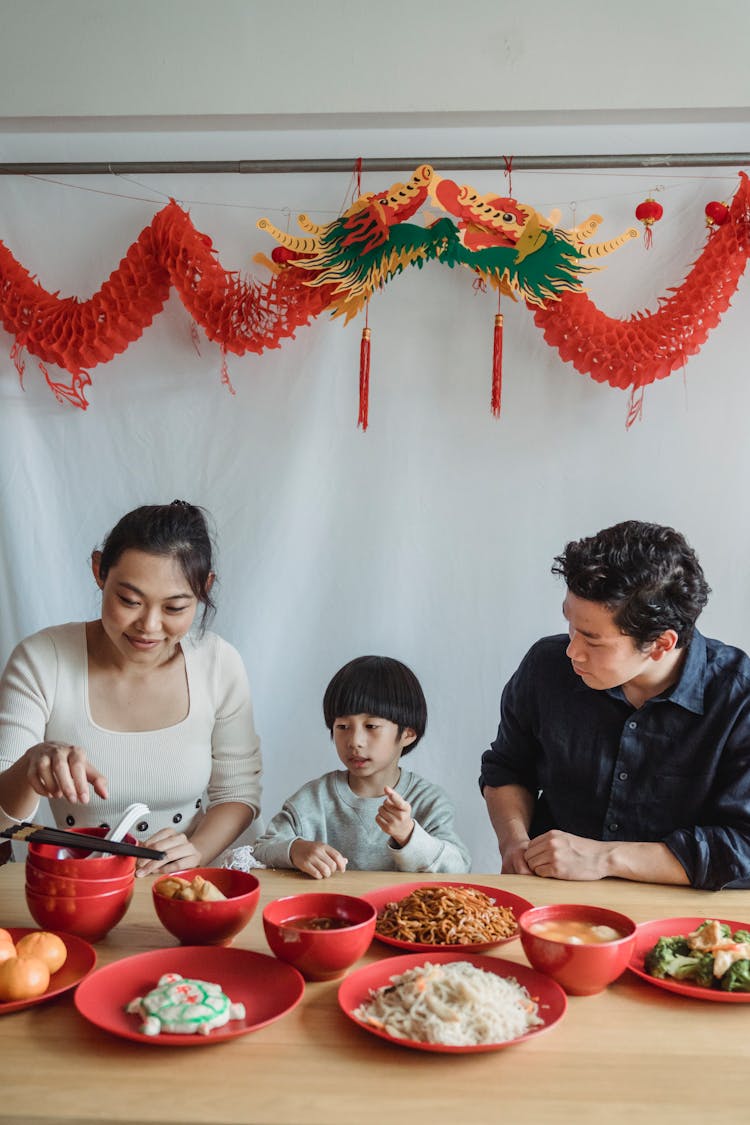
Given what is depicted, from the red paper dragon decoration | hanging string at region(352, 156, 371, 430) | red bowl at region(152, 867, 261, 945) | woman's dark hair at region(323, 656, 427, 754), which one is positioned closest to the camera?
red bowl at region(152, 867, 261, 945)

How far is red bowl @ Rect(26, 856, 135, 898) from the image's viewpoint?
49.5 inches

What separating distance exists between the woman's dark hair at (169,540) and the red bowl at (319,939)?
88cm

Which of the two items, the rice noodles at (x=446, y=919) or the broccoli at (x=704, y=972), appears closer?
the broccoli at (x=704, y=972)

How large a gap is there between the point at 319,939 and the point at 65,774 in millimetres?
544

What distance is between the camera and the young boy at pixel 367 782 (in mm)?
2008

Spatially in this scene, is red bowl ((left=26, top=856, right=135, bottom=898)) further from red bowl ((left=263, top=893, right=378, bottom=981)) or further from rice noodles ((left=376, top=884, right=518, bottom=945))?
rice noodles ((left=376, top=884, right=518, bottom=945))

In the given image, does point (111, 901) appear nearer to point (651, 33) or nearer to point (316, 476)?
point (316, 476)

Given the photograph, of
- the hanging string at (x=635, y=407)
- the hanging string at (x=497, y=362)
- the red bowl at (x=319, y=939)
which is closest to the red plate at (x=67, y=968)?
the red bowl at (x=319, y=939)

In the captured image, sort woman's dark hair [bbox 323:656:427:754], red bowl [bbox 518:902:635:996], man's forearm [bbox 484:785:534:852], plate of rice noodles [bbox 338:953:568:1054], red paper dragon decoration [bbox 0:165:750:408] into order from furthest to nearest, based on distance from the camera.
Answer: red paper dragon decoration [bbox 0:165:750:408], woman's dark hair [bbox 323:656:427:754], man's forearm [bbox 484:785:534:852], red bowl [bbox 518:902:635:996], plate of rice noodles [bbox 338:953:568:1054]

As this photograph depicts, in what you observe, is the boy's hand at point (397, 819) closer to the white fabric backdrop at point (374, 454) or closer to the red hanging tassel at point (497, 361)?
the white fabric backdrop at point (374, 454)

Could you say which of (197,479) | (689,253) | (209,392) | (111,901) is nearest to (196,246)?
(209,392)

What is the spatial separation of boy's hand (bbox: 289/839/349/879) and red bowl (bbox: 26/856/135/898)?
38 cm

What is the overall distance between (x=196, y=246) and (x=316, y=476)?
2.04 ft

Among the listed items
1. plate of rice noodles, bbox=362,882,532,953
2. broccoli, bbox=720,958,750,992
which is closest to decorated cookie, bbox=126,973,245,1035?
plate of rice noodles, bbox=362,882,532,953
